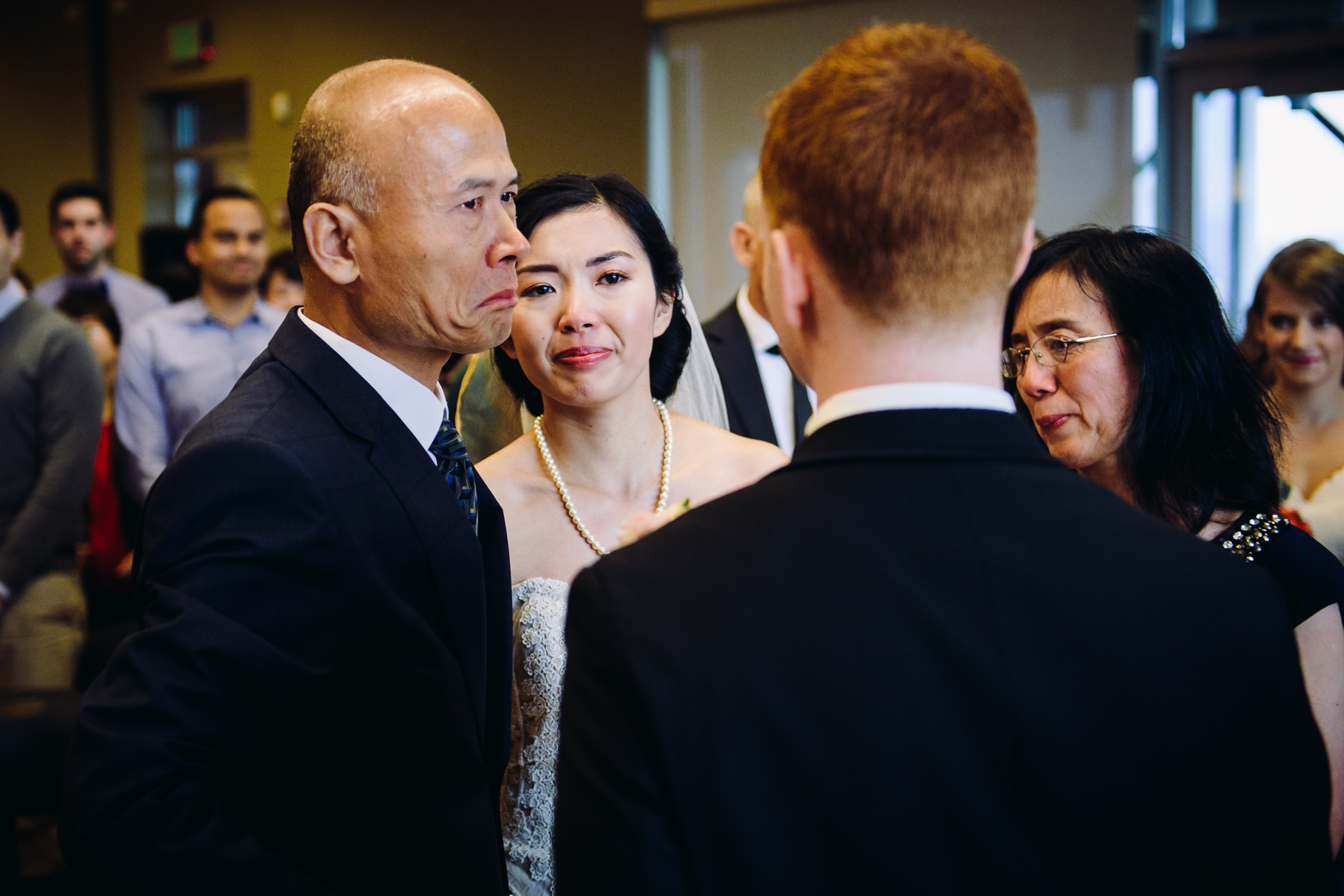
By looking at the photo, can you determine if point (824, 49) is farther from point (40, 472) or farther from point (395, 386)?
point (395, 386)

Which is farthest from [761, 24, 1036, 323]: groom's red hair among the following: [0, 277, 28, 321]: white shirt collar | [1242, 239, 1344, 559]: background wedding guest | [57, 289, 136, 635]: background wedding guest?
[57, 289, 136, 635]: background wedding guest

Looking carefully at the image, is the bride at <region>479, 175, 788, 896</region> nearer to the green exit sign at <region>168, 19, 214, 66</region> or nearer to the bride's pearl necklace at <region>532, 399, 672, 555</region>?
A: the bride's pearl necklace at <region>532, 399, 672, 555</region>

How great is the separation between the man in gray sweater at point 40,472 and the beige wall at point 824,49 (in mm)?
2733

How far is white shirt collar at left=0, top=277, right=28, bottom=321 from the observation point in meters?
3.32

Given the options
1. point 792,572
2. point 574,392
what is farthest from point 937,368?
point 574,392

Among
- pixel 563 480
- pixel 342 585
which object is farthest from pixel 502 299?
pixel 563 480

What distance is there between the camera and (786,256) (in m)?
0.85

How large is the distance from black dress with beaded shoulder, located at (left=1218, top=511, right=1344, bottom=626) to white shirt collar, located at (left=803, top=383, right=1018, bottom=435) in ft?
2.59

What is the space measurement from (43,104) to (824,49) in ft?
20.2

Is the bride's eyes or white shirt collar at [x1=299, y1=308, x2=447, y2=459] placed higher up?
the bride's eyes

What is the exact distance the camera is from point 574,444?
1988mm

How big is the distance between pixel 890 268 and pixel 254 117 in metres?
7.58

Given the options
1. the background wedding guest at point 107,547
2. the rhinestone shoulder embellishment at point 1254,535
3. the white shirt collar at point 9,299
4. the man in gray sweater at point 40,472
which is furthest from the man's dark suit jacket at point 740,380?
the background wedding guest at point 107,547

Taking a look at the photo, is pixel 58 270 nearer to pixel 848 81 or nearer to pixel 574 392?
pixel 574 392
